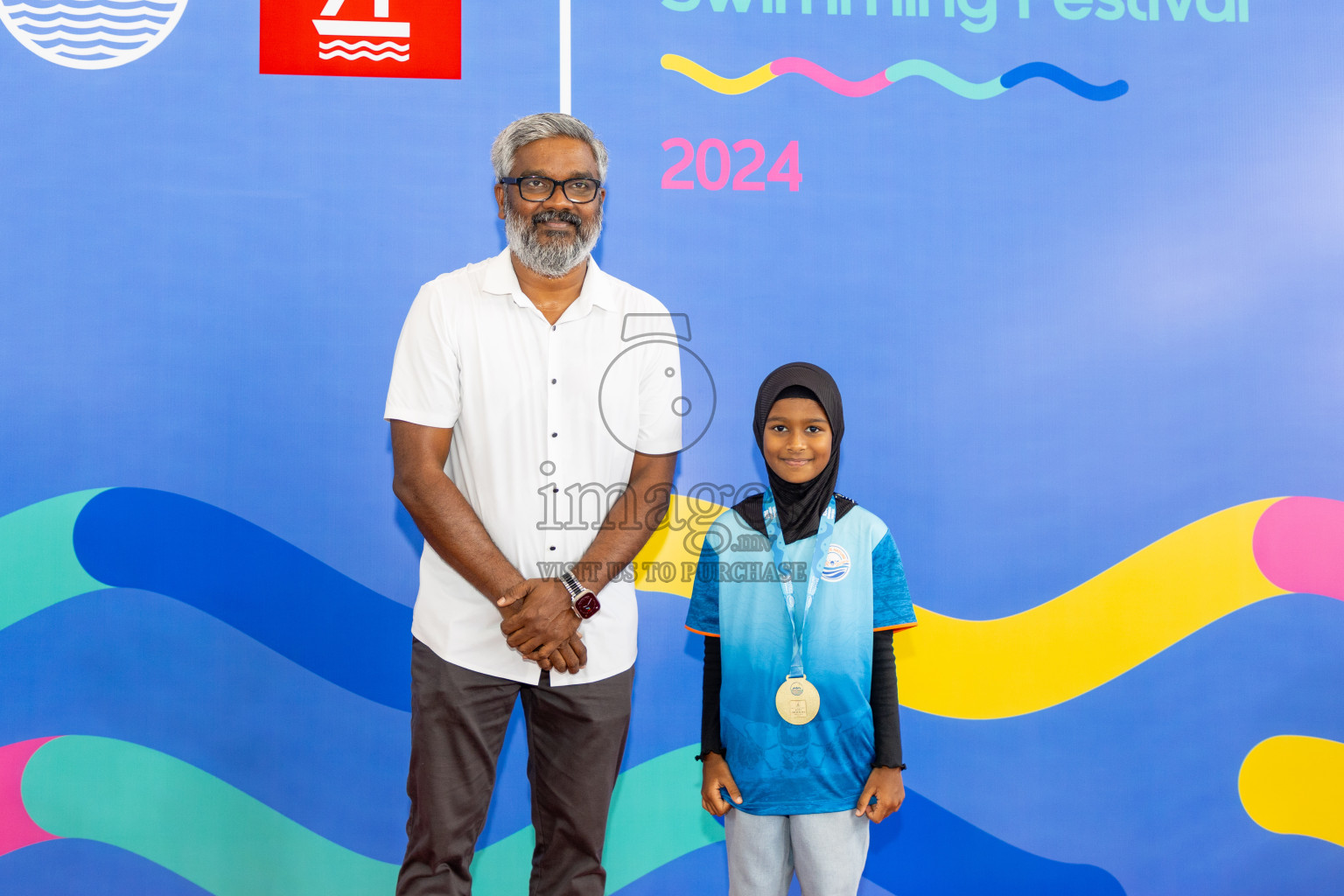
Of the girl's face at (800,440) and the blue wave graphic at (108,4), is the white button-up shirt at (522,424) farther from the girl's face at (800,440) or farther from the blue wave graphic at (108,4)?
the blue wave graphic at (108,4)

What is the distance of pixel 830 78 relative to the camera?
7.68 feet

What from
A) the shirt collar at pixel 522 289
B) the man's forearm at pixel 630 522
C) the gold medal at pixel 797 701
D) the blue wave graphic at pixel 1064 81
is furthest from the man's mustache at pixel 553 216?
the blue wave graphic at pixel 1064 81

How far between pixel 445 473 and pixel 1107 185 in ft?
6.52

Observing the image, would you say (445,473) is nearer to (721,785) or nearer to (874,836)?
(721,785)

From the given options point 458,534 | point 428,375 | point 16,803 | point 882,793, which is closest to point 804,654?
point 882,793

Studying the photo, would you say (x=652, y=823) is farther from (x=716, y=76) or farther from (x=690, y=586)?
(x=716, y=76)

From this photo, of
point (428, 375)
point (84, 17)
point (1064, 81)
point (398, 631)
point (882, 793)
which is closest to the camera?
point (882, 793)

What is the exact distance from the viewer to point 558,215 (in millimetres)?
1744

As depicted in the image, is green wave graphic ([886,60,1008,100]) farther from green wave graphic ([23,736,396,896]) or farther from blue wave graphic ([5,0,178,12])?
green wave graphic ([23,736,396,896])

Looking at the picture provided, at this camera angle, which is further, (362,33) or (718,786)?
(362,33)

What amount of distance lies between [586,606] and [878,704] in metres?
0.60

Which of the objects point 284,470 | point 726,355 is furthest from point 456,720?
point 726,355

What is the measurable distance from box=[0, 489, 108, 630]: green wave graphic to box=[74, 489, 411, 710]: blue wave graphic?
0.04 meters

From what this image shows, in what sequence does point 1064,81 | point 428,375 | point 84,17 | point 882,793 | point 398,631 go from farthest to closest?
point 1064,81, point 398,631, point 84,17, point 428,375, point 882,793
